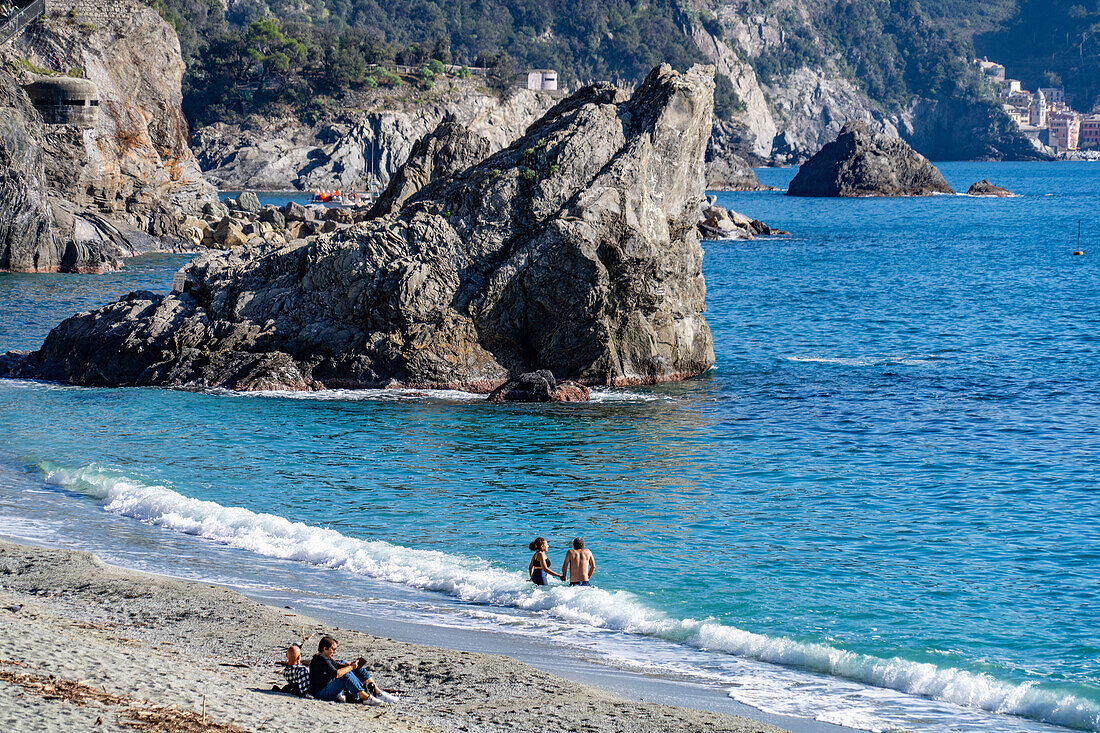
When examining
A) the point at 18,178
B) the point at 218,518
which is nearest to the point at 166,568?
the point at 218,518

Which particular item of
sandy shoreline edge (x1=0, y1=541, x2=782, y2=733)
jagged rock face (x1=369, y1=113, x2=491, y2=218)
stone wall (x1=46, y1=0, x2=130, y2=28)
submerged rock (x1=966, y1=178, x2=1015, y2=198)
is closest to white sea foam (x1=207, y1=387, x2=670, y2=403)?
jagged rock face (x1=369, y1=113, x2=491, y2=218)

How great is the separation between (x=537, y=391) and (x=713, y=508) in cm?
965

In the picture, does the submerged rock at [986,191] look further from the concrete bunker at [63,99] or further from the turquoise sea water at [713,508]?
the concrete bunker at [63,99]

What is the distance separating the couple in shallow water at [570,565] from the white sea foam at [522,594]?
8.5 inches

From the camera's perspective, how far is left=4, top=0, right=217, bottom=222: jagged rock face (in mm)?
68312

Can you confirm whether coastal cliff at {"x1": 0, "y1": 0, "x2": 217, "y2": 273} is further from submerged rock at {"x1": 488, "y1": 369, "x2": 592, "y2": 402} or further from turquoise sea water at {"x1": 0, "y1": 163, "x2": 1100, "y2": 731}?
submerged rock at {"x1": 488, "y1": 369, "x2": 592, "y2": 402}

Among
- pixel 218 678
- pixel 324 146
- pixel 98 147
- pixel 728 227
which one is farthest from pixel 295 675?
pixel 324 146

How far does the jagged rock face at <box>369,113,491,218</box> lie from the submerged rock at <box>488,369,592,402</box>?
35.8ft

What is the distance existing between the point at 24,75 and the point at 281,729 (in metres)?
68.2

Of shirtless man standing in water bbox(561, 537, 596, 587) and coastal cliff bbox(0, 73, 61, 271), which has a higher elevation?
coastal cliff bbox(0, 73, 61, 271)

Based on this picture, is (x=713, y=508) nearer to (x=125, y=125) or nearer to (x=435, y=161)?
(x=435, y=161)

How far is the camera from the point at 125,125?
7600cm

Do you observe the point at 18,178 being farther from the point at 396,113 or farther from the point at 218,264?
the point at 396,113

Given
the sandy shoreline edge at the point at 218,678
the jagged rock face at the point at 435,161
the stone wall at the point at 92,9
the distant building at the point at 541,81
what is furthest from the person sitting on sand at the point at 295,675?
the distant building at the point at 541,81
